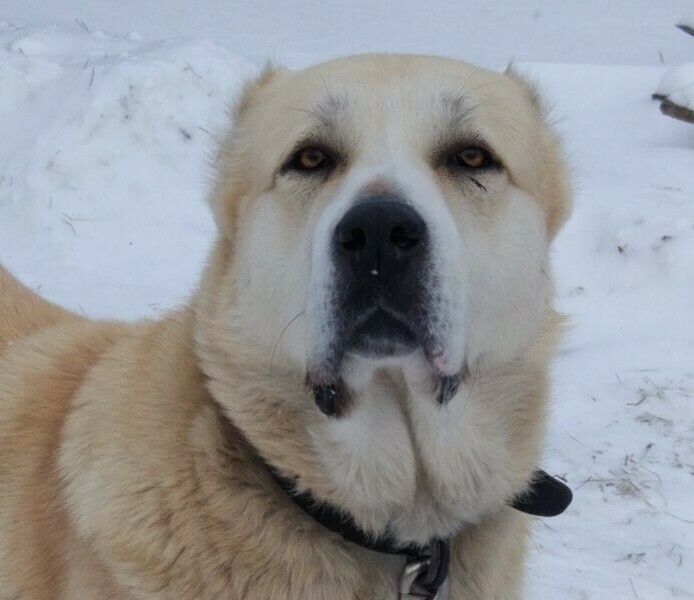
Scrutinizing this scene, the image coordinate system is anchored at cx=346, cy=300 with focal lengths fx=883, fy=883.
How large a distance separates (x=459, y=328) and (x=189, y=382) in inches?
28.2

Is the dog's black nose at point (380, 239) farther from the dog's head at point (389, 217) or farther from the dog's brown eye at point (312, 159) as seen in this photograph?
the dog's brown eye at point (312, 159)

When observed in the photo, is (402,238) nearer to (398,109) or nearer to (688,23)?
(398,109)

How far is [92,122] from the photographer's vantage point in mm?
6395

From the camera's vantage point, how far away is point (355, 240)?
6.04 feet

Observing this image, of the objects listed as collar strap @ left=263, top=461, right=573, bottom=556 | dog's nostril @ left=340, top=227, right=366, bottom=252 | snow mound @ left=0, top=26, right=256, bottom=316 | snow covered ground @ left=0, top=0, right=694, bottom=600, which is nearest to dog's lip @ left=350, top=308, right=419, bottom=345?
dog's nostril @ left=340, top=227, right=366, bottom=252

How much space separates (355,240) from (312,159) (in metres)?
0.50

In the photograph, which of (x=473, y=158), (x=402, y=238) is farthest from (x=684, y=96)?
(x=402, y=238)

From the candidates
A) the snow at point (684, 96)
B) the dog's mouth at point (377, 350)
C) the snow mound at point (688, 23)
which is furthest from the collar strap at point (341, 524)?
the snow mound at point (688, 23)

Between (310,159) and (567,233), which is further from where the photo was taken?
(567,233)

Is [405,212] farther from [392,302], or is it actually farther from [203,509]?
[203,509]

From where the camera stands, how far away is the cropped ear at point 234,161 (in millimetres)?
2430

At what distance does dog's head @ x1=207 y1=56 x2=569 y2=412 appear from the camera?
1882mm

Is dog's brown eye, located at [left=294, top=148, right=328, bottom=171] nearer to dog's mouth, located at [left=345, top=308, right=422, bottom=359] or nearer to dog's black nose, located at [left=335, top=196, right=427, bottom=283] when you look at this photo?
dog's black nose, located at [left=335, top=196, right=427, bottom=283]

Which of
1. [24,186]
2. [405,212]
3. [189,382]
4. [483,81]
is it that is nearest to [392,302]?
[405,212]
